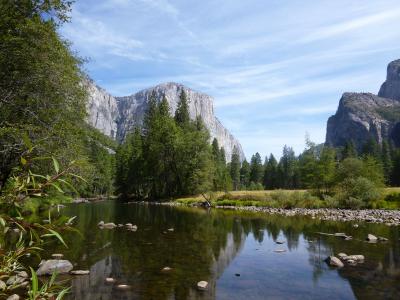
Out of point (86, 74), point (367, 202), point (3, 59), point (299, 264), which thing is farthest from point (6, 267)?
point (367, 202)

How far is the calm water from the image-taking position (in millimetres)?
12500

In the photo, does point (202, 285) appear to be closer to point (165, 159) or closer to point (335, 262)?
point (335, 262)

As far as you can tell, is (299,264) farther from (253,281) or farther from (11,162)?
(11,162)

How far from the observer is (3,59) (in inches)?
690

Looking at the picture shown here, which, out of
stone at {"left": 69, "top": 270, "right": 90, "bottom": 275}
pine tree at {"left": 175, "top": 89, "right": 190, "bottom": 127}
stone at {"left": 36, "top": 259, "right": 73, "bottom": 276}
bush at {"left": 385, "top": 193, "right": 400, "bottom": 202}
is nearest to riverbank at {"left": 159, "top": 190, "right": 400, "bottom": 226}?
bush at {"left": 385, "top": 193, "right": 400, "bottom": 202}

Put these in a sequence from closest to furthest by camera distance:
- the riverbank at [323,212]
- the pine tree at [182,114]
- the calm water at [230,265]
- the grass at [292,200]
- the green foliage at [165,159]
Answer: the calm water at [230,265] < the riverbank at [323,212] < the grass at [292,200] < the green foliage at [165,159] < the pine tree at [182,114]

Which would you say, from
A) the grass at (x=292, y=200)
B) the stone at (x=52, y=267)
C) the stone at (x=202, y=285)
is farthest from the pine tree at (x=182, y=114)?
the stone at (x=202, y=285)

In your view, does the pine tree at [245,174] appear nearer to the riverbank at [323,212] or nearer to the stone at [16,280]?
the riverbank at [323,212]

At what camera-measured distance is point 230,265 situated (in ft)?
55.1

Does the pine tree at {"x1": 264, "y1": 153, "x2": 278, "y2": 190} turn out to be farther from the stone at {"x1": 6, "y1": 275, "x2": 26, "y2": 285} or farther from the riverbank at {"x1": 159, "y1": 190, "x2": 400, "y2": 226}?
the stone at {"x1": 6, "y1": 275, "x2": 26, "y2": 285}

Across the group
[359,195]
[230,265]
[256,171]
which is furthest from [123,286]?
[256,171]

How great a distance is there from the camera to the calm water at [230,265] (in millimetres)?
12500

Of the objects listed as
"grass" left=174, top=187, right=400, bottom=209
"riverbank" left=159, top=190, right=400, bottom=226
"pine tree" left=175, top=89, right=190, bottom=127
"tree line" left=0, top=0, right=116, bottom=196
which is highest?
"pine tree" left=175, top=89, right=190, bottom=127

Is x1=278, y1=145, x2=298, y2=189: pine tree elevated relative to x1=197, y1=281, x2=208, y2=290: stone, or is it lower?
elevated
